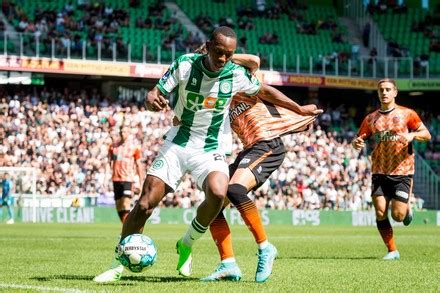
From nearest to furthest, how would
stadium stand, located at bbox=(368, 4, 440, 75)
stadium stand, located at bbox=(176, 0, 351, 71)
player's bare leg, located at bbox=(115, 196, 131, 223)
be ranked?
player's bare leg, located at bbox=(115, 196, 131, 223)
stadium stand, located at bbox=(176, 0, 351, 71)
stadium stand, located at bbox=(368, 4, 440, 75)

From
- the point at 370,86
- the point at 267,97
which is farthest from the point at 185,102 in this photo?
the point at 370,86

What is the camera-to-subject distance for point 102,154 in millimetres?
38625

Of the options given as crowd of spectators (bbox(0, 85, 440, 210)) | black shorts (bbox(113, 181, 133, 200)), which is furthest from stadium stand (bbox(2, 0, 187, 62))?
black shorts (bbox(113, 181, 133, 200))

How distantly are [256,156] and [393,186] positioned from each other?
201 inches

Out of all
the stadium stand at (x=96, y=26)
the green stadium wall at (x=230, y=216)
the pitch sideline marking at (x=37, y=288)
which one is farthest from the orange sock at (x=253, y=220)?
the stadium stand at (x=96, y=26)

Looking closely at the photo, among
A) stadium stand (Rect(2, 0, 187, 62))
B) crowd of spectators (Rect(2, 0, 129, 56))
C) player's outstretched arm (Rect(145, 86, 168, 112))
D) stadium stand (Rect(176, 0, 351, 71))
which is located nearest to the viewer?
player's outstretched arm (Rect(145, 86, 168, 112))

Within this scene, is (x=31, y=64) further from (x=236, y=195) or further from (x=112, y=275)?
(x=112, y=275)

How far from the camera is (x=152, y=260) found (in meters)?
9.05

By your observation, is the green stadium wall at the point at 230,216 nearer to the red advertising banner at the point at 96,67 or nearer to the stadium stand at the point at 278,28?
the red advertising banner at the point at 96,67

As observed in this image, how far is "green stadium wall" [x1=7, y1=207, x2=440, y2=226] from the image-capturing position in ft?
117

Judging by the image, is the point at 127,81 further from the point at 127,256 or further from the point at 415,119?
the point at 127,256

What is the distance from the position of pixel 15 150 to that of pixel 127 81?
9833 millimetres

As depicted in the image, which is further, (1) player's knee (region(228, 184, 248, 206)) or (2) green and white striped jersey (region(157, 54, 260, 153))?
(1) player's knee (region(228, 184, 248, 206))

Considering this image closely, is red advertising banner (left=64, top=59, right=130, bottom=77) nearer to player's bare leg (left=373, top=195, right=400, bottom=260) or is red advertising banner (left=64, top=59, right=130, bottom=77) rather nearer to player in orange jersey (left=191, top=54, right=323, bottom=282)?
player's bare leg (left=373, top=195, right=400, bottom=260)
